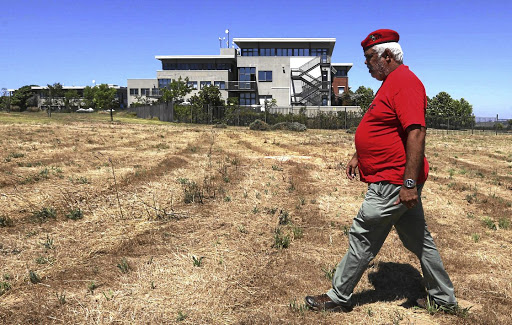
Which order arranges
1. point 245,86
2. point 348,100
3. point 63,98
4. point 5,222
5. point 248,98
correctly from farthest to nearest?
1. point 63,98
2. point 348,100
3. point 248,98
4. point 245,86
5. point 5,222

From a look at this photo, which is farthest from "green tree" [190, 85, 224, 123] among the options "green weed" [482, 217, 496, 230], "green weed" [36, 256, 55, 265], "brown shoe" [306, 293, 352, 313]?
"brown shoe" [306, 293, 352, 313]

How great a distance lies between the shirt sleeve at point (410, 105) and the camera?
2.57m

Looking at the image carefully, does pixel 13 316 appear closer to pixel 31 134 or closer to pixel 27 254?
pixel 27 254

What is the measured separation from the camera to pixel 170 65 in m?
60.0

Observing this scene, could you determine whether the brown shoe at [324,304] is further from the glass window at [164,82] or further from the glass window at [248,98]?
the glass window at [164,82]

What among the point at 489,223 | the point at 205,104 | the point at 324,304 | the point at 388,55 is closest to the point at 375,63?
the point at 388,55

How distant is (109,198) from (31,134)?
12.5 metres

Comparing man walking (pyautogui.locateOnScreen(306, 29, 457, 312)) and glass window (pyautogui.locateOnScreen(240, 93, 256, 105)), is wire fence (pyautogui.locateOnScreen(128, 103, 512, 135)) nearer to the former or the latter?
glass window (pyautogui.locateOnScreen(240, 93, 256, 105))

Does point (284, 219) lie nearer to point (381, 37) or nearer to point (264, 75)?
point (381, 37)

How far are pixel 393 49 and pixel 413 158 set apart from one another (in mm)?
843

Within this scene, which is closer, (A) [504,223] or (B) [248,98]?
(A) [504,223]

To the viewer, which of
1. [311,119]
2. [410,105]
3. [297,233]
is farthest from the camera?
[311,119]

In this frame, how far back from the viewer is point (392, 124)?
8.97 ft

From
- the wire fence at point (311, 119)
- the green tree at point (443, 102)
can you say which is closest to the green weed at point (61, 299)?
the wire fence at point (311, 119)
